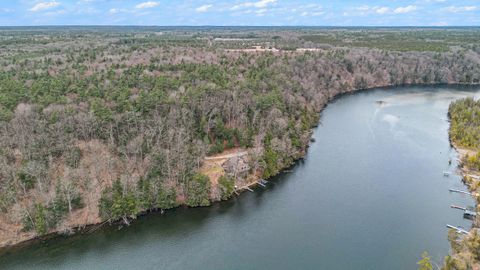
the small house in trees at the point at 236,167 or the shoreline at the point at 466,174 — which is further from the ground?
the small house in trees at the point at 236,167

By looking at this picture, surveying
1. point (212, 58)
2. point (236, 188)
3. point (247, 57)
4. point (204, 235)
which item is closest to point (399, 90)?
point (247, 57)

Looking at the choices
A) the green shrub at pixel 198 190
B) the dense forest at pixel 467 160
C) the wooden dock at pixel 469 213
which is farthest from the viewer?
the green shrub at pixel 198 190

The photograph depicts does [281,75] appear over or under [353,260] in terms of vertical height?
over

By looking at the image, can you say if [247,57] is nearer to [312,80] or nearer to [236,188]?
[312,80]

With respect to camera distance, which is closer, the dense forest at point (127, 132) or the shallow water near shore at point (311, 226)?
the shallow water near shore at point (311, 226)

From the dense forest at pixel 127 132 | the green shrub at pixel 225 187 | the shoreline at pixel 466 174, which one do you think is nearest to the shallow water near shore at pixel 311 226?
the shoreline at pixel 466 174

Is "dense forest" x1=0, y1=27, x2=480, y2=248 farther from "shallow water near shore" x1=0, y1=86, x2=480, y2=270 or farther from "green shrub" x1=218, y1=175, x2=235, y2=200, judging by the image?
"shallow water near shore" x1=0, y1=86, x2=480, y2=270

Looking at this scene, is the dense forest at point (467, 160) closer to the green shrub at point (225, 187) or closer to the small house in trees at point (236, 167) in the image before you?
the green shrub at point (225, 187)

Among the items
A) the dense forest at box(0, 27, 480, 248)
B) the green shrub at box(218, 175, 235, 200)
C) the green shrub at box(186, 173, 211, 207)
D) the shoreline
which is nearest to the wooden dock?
the shoreline
